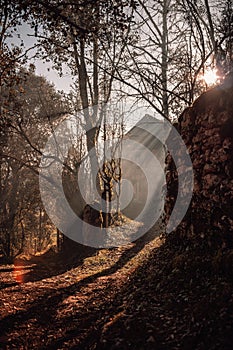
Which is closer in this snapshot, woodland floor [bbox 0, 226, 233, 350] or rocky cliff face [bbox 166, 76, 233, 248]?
woodland floor [bbox 0, 226, 233, 350]

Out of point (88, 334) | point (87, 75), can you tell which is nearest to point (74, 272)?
point (88, 334)

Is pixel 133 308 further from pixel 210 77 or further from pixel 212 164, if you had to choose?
pixel 210 77

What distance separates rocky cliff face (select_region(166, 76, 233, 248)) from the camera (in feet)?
16.9

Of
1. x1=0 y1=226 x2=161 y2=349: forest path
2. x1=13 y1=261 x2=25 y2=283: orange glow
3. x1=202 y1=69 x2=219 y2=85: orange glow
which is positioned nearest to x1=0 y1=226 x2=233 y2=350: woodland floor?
x1=0 y1=226 x2=161 y2=349: forest path

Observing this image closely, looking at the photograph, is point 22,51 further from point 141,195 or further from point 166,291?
point 141,195

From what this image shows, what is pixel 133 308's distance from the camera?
4469 millimetres

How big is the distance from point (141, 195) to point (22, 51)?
686 inches

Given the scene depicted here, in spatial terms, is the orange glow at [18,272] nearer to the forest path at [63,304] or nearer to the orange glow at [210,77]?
the forest path at [63,304]

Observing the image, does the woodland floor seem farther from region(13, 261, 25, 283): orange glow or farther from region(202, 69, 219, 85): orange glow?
region(202, 69, 219, 85): orange glow

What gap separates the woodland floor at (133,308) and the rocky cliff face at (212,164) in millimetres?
506

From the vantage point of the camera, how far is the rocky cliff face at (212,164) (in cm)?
516

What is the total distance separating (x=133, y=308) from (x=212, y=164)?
3124 mm

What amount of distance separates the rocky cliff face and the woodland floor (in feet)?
1.66

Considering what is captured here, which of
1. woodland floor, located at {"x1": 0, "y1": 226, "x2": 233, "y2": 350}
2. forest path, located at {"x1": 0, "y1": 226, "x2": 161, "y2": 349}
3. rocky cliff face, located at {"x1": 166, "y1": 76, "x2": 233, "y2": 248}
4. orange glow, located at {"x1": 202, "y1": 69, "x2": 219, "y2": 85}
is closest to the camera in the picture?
woodland floor, located at {"x1": 0, "y1": 226, "x2": 233, "y2": 350}
